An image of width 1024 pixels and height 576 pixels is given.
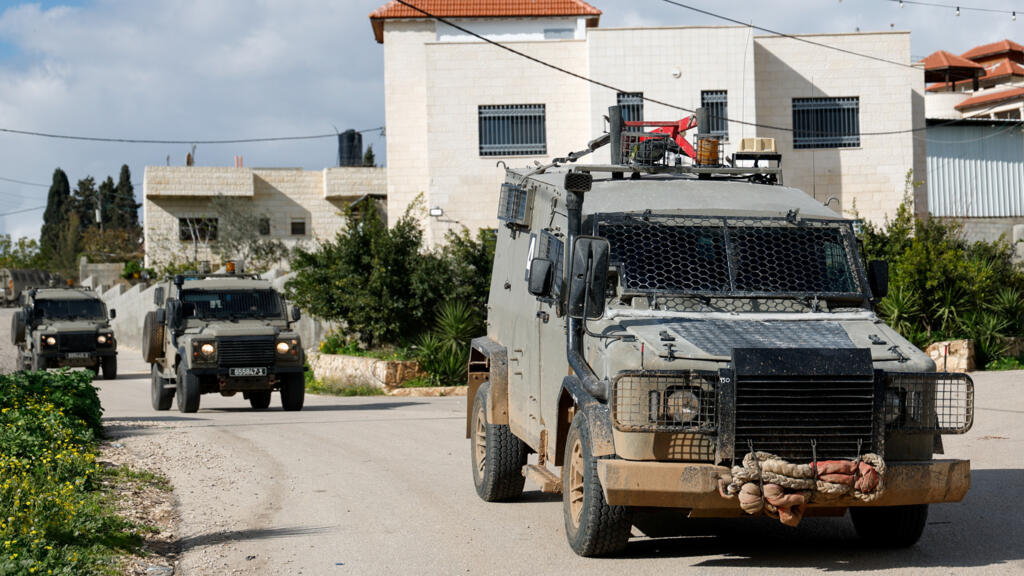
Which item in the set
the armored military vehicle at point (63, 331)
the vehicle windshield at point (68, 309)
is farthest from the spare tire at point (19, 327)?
the vehicle windshield at point (68, 309)

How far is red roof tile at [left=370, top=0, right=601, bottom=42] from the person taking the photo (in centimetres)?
3516

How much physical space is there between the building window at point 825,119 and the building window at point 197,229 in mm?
30586

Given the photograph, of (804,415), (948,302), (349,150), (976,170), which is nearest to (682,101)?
(976,170)

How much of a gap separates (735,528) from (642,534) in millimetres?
738

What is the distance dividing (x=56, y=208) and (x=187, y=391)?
274 feet

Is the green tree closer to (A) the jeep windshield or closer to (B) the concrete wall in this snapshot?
(B) the concrete wall

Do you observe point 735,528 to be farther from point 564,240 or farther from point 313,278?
point 313,278

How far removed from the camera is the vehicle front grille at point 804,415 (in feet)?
21.5

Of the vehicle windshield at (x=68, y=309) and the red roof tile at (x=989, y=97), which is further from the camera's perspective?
the red roof tile at (x=989, y=97)

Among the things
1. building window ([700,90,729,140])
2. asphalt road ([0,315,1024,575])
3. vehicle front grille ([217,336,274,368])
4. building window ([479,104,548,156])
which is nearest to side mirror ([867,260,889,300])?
asphalt road ([0,315,1024,575])

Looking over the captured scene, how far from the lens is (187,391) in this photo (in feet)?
61.8

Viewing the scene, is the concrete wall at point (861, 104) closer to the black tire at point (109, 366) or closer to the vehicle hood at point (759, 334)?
the black tire at point (109, 366)

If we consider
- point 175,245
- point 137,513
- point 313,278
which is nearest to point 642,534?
point 137,513

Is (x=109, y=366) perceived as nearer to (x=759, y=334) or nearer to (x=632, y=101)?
(x=632, y=101)
